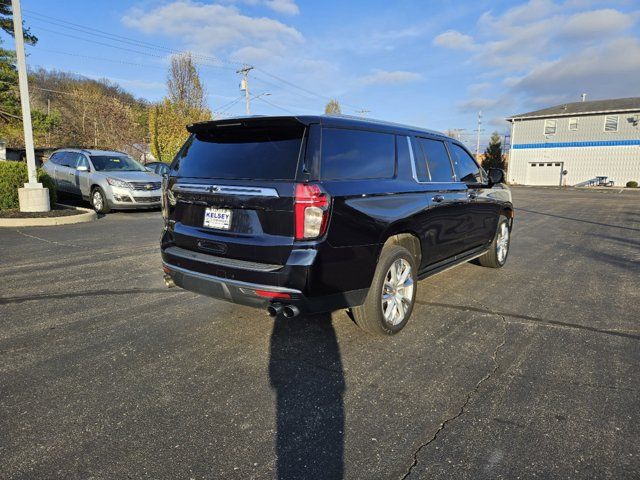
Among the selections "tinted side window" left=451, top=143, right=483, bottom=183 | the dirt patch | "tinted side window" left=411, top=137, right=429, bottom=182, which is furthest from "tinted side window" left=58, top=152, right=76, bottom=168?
"tinted side window" left=411, top=137, right=429, bottom=182

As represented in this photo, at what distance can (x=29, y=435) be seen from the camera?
2.47 m

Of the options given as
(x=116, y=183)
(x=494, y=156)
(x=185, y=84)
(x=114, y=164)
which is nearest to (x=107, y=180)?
(x=116, y=183)

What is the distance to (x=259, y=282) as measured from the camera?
3.17m

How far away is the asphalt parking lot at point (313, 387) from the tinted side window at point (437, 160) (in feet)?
4.59

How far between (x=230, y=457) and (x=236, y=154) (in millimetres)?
2255

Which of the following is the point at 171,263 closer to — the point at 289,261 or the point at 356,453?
the point at 289,261

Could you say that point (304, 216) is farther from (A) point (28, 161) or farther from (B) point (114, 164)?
(B) point (114, 164)

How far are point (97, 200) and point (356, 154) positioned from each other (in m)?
10.6

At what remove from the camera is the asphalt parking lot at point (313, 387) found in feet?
7.56

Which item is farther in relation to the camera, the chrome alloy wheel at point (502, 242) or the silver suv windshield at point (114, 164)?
the silver suv windshield at point (114, 164)

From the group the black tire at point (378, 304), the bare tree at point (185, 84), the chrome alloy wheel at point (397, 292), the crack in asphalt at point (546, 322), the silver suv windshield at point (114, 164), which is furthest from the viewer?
the bare tree at point (185, 84)

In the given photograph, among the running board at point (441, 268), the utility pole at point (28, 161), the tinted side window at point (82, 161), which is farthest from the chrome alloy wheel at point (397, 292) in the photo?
the tinted side window at point (82, 161)

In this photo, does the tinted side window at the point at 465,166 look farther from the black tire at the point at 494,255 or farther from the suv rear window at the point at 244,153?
the suv rear window at the point at 244,153

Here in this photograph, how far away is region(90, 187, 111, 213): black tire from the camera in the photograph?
Answer: 11.8 meters
